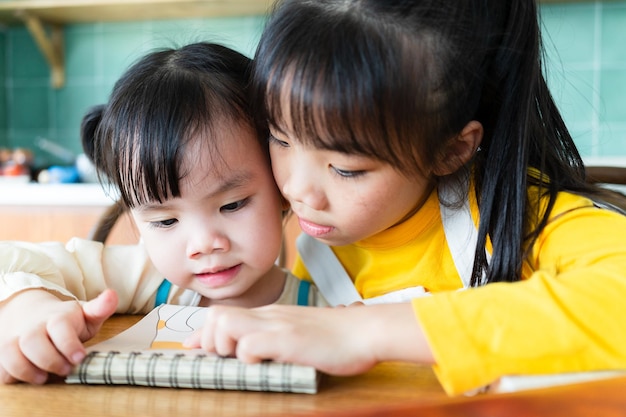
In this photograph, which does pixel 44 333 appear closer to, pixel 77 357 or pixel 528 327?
pixel 77 357

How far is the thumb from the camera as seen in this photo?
596 mm

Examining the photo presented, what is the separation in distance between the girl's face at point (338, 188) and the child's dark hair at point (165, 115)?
0.28ft

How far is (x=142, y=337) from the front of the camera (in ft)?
2.09

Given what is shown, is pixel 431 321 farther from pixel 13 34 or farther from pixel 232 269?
pixel 13 34

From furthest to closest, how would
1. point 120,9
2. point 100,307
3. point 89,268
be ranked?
point 120,9 → point 89,268 → point 100,307

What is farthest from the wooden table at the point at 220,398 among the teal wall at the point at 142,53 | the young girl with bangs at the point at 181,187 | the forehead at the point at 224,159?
the teal wall at the point at 142,53

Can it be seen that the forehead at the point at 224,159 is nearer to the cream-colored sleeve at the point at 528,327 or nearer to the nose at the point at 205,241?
the nose at the point at 205,241

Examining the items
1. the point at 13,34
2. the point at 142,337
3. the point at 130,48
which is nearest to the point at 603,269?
the point at 142,337

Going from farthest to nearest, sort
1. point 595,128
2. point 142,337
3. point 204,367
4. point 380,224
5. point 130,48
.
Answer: point 130,48 → point 595,128 → point 380,224 → point 142,337 → point 204,367

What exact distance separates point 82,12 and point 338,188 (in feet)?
7.46

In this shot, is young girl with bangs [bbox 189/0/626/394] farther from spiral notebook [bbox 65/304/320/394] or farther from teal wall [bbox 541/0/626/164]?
teal wall [bbox 541/0/626/164]

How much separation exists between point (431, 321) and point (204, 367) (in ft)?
0.57

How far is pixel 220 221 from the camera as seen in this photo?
2.63ft

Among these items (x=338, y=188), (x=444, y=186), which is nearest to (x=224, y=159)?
(x=338, y=188)
